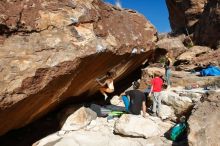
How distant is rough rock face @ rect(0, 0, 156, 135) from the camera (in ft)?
20.7

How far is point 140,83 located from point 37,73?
7.40m

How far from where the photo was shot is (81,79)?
28.3 feet

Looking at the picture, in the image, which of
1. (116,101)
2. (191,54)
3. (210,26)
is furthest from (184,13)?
(116,101)

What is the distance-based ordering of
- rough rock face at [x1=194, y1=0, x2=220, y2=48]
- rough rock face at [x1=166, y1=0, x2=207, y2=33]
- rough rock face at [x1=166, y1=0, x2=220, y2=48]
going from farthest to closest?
rough rock face at [x1=166, y1=0, x2=207, y2=33] → rough rock face at [x1=166, y1=0, x2=220, y2=48] → rough rock face at [x1=194, y1=0, x2=220, y2=48]

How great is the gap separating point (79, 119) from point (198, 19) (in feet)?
78.9

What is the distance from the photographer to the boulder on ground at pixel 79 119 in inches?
358

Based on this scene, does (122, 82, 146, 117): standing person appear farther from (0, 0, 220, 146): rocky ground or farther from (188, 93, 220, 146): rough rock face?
(188, 93, 220, 146): rough rock face

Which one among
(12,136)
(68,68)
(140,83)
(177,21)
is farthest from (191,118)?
(177,21)

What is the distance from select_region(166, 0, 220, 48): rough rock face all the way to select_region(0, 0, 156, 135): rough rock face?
1480 cm

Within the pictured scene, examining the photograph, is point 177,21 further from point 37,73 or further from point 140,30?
point 37,73

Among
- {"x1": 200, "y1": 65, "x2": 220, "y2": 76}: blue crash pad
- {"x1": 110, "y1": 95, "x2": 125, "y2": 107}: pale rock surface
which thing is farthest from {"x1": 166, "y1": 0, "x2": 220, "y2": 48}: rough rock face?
{"x1": 110, "y1": 95, "x2": 125, "y2": 107}: pale rock surface

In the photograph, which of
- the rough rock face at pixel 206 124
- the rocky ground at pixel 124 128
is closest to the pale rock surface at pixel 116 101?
the rocky ground at pixel 124 128

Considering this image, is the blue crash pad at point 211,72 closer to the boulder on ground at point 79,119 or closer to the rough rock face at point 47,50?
the rough rock face at point 47,50

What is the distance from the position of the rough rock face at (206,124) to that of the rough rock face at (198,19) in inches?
589
